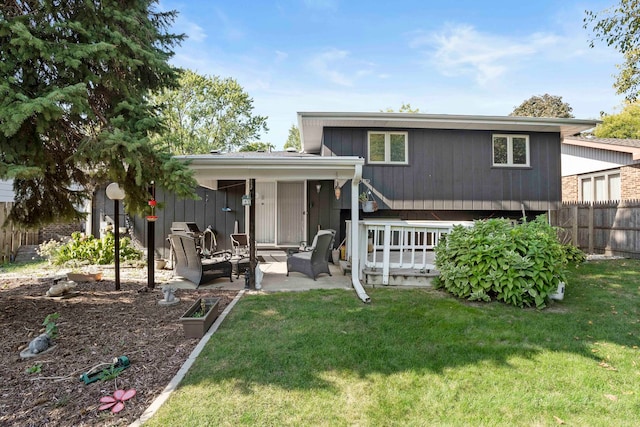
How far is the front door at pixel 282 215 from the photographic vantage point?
9906 millimetres

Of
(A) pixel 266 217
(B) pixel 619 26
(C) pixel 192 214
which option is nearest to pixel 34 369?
(C) pixel 192 214

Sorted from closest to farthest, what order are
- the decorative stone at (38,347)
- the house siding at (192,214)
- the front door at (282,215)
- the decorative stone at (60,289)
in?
the decorative stone at (38,347), the decorative stone at (60,289), the house siding at (192,214), the front door at (282,215)

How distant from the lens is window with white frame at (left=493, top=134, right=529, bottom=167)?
360 inches

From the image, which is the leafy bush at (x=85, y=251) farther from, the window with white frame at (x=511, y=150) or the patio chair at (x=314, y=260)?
the window with white frame at (x=511, y=150)

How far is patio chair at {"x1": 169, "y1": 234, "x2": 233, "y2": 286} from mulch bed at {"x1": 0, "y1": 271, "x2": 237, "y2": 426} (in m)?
0.43

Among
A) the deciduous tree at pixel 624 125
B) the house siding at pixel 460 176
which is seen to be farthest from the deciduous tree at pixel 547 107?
the house siding at pixel 460 176

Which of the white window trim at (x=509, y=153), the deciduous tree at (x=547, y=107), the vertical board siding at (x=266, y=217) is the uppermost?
the deciduous tree at (x=547, y=107)

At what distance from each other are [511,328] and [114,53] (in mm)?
5644

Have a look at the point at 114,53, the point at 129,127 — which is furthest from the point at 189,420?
the point at 114,53

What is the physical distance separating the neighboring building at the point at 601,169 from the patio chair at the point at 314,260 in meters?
10.8

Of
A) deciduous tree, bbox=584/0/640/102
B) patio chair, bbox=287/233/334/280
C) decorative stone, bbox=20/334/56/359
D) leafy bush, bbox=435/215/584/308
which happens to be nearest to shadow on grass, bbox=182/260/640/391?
leafy bush, bbox=435/215/584/308

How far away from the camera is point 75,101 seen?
3.44 m

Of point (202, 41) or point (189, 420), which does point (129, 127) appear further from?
point (202, 41)

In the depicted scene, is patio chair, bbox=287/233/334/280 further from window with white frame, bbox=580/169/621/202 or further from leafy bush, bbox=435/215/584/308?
window with white frame, bbox=580/169/621/202
